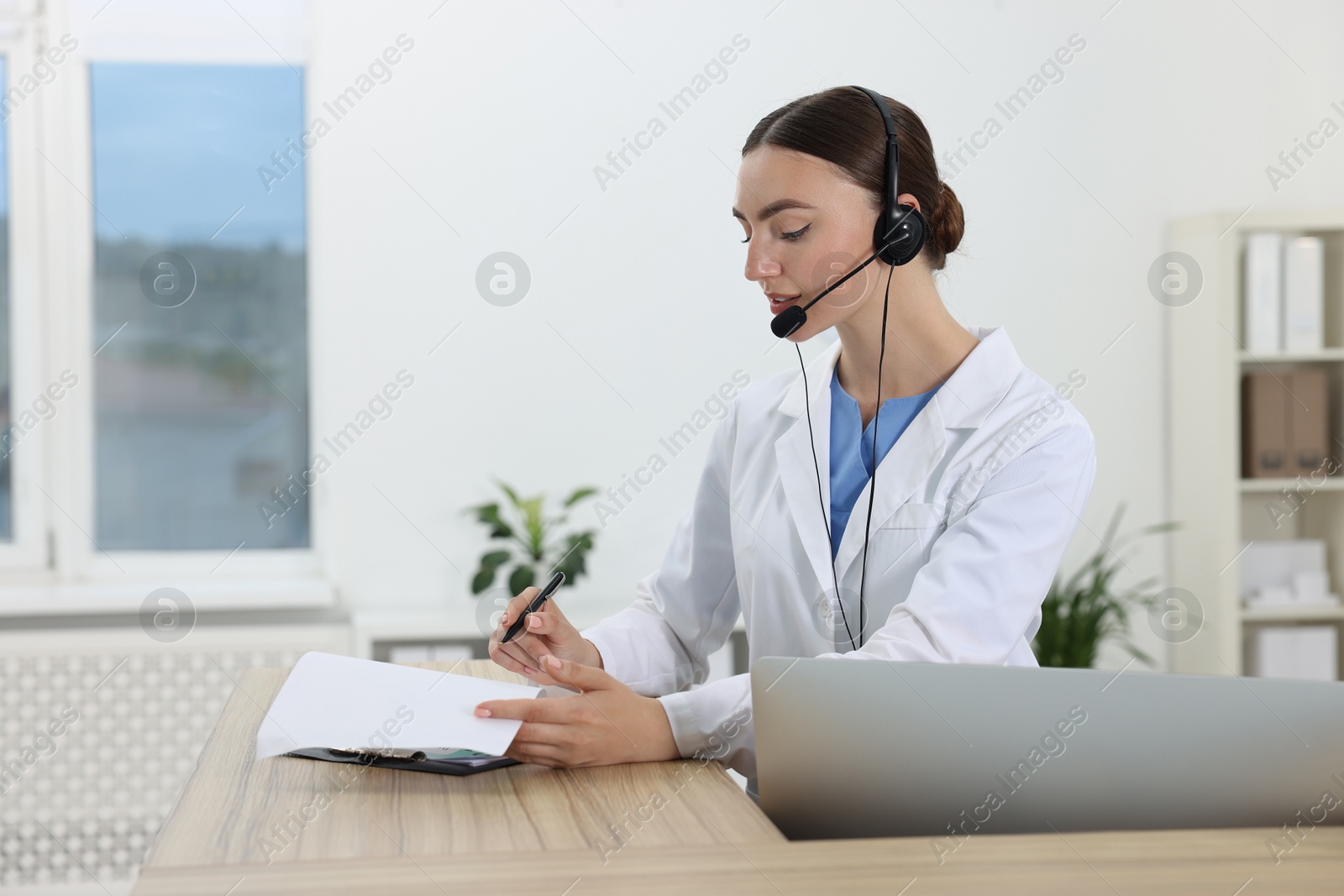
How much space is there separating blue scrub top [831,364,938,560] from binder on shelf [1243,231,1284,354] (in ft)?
6.97

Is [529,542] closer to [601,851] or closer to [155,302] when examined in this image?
[155,302]

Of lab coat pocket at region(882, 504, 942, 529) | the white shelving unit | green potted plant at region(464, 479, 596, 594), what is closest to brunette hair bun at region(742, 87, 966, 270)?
lab coat pocket at region(882, 504, 942, 529)

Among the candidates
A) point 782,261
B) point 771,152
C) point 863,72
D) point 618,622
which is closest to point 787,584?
point 618,622

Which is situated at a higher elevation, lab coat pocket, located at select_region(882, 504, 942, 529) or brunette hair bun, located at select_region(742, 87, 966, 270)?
brunette hair bun, located at select_region(742, 87, 966, 270)

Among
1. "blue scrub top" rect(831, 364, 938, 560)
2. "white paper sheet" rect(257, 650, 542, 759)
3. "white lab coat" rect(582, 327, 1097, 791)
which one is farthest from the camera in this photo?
"blue scrub top" rect(831, 364, 938, 560)

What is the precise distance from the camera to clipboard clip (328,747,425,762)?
1.00m

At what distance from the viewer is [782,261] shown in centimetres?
134

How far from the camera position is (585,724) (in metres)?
1.01

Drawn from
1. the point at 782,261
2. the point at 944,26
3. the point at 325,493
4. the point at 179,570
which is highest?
the point at 944,26

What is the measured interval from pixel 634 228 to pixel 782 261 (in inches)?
74.0

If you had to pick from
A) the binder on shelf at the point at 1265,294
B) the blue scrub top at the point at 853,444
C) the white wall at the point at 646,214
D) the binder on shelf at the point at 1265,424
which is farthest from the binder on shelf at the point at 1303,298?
the blue scrub top at the point at 853,444

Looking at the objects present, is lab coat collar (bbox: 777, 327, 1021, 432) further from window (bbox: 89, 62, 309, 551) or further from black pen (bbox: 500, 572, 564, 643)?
window (bbox: 89, 62, 309, 551)

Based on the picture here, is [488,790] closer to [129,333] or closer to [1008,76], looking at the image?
[129,333]

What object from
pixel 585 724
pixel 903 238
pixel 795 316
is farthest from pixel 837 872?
pixel 903 238
